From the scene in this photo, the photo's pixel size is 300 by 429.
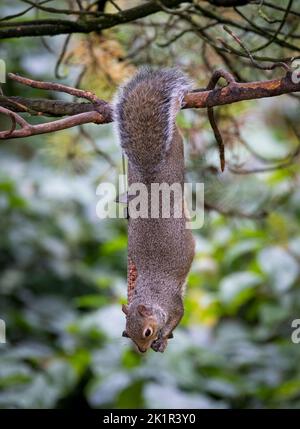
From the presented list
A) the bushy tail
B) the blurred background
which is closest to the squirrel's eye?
the bushy tail

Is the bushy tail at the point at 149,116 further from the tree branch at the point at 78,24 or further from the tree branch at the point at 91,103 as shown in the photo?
the tree branch at the point at 78,24

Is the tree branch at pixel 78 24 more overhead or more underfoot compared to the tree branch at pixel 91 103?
more overhead

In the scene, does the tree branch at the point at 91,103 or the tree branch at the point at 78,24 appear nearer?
the tree branch at the point at 91,103

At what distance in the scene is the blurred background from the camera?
2.49 meters

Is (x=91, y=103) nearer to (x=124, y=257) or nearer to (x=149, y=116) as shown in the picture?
(x=149, y=116)

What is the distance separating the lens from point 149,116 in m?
1.71

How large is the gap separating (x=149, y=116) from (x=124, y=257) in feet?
8.63

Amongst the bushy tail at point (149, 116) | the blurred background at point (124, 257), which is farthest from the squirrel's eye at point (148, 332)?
the blurred background at point (124, 257)

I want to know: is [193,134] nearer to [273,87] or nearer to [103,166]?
[273,87]

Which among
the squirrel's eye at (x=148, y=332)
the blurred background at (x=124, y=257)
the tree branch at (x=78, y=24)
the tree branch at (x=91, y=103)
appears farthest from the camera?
the blurred background at (x=124, y=257)

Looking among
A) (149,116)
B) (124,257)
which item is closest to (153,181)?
(149,116)

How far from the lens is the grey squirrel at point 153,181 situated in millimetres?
1693

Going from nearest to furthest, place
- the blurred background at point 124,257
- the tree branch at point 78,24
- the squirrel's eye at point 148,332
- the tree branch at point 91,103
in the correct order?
the tree branch at point 91,103 → the squirrel's eye at point 148,332 → the tree branch at point 78,24 → the blurred background at point 124,257

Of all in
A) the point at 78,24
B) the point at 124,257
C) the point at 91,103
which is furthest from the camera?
the point at 124,257
